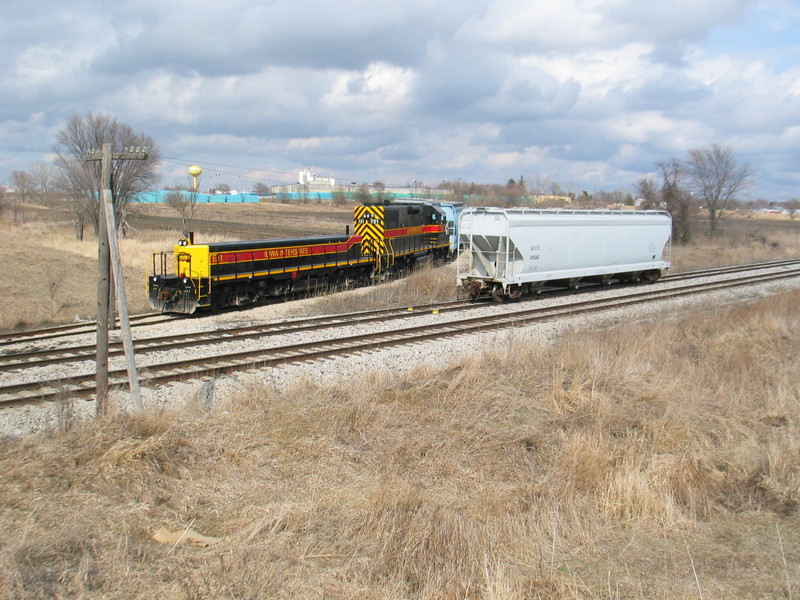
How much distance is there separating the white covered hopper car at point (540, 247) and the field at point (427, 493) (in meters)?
9.47

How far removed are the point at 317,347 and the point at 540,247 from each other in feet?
32.1

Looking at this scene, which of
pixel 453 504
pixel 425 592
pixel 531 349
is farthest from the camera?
pixel 531 349

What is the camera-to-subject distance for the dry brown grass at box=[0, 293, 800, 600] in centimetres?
457

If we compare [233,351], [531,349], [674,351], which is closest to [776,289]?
[674,351]

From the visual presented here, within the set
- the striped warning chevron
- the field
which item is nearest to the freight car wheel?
the striped warning chevron

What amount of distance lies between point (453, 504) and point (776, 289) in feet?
78.9

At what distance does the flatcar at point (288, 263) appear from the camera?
1775 cm

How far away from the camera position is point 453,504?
5.99 metres

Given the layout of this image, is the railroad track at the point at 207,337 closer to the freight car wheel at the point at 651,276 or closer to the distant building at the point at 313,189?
the freight car wheel at the point at 651,276

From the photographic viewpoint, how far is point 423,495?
19.9ft

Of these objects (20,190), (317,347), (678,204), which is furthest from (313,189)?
(317,347)

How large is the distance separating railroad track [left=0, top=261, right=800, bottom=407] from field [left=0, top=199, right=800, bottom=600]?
2508 millimetres

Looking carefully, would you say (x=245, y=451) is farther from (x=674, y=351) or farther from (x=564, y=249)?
(x=564, y=249)

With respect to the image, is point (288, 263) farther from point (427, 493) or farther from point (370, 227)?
point (427, 493)
